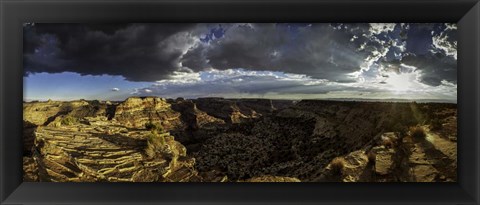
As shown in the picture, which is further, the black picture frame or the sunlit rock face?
the sunlit rock face

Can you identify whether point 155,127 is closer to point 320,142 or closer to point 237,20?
point 237,20

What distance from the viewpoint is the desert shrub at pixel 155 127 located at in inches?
89.1

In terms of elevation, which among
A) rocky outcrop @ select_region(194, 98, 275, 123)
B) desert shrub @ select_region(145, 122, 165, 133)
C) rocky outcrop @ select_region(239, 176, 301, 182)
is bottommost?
rocky outcrop @ select_region(239, 176, 301, 182)

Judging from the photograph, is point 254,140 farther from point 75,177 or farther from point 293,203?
point 75,177

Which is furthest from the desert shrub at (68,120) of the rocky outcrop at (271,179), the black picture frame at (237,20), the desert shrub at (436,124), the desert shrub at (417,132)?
the desert shrub at (436,124)

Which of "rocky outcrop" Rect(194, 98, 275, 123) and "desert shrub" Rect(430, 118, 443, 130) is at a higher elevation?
"rocky outcrop" Rect(194, 98, 275, 123)

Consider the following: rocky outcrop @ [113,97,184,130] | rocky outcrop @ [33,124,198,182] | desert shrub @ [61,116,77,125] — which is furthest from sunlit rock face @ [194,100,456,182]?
desert shrub @ [61,116,77,125]

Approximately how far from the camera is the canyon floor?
223 centimetres

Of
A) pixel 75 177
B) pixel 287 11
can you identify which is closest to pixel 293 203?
pixel 287 11

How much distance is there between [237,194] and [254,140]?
1.18ft

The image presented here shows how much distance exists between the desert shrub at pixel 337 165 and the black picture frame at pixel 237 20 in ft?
0.32

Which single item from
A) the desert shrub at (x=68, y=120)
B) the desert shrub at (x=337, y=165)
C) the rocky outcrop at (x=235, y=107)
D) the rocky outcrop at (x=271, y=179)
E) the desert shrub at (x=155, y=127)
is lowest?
the rocky outcrop at (x=271, y=179)

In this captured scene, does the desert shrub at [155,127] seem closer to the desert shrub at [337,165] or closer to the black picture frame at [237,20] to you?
the black picture frame at [237,20]

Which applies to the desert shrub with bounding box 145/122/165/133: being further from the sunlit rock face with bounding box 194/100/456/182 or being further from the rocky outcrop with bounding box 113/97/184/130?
the sunlit rock face with bounding box 194/100/456/182
